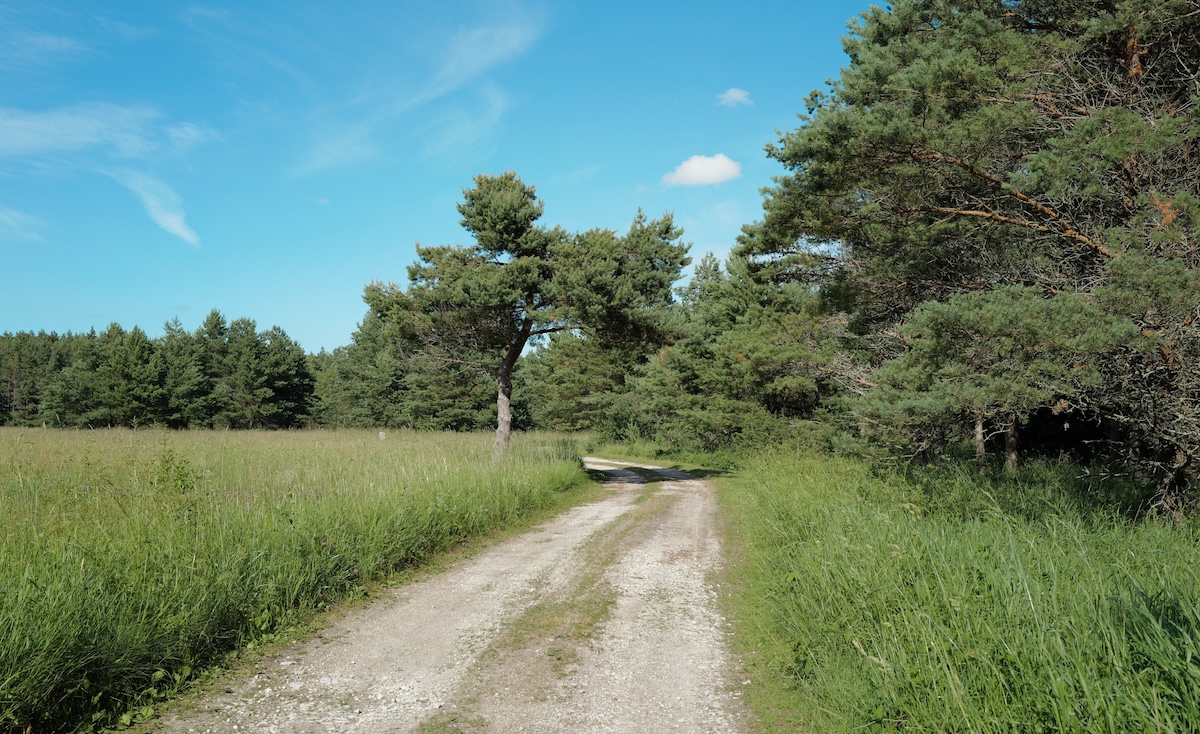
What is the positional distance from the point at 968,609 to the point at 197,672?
16.7 ft

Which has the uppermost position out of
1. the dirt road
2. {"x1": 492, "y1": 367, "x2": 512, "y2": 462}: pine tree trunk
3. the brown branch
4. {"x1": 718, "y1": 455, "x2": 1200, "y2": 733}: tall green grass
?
the brown branch

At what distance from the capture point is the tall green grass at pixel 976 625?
Result: 2773mm

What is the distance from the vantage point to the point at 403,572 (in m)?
7.39

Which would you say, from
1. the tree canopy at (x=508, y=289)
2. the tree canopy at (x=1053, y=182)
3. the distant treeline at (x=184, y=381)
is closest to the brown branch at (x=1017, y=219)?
the tree canopy at (x=1053, y=182)

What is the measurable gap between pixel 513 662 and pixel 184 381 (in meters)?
57.1

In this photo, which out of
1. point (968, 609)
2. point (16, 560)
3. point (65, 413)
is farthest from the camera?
point (65, 413)

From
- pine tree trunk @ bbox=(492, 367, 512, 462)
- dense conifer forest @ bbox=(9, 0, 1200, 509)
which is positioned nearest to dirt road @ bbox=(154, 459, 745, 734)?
dense conifer forest @ bbox=(9, 0, 1200, 509)

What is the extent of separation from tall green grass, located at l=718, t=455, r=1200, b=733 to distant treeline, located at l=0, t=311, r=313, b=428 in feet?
146

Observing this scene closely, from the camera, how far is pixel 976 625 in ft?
12.0

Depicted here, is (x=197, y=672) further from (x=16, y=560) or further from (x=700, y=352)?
(x=700, y=352)

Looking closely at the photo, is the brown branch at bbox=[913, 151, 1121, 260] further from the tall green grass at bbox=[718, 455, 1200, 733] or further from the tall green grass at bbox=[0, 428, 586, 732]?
the tall green grass at bbox=[0, 428, 586, 732]

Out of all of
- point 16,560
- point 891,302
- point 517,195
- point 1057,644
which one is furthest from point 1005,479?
point 517,195

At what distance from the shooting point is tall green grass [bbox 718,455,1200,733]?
2.77 m

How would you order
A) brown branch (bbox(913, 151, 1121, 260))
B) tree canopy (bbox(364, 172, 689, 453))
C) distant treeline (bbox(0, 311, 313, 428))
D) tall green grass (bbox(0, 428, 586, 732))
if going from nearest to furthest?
tall green grass (bbox(0, 428, 586, 732)), brown branch (bbox(913, 151, 1121, 260)), tree canopy (bbox(364, 172, 689, 453)), distant treeline (bbox(0, 311, 313, 428))
